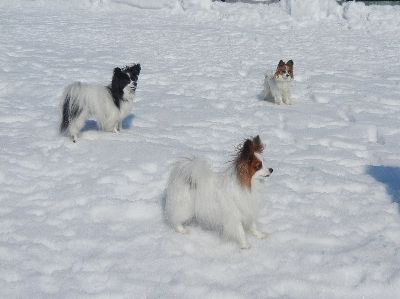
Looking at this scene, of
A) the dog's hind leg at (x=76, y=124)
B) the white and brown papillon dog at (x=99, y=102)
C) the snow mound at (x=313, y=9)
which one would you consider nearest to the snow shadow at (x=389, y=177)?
the white and brown papillon dog at (x=99, y=102)

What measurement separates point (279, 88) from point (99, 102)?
3698 millimetres

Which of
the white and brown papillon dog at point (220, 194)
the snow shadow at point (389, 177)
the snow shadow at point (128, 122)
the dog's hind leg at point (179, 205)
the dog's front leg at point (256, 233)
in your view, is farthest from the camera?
the snow shadow at point (128, 122)

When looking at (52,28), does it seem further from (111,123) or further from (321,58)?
(111,123)

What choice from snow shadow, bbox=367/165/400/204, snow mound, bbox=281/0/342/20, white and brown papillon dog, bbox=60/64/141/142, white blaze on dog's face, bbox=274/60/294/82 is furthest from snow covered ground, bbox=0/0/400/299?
snow mound, bbox=281/0/342/20

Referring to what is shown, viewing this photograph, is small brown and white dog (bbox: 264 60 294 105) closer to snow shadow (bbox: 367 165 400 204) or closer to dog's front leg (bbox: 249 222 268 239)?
snow shadow (bbox: 367 165 400 204)

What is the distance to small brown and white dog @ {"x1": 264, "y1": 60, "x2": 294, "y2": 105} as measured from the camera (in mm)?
8312

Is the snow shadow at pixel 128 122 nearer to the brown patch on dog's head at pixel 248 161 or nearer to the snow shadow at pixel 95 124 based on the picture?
the snow shadow at pixel 95 124

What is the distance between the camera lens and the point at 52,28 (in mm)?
16312

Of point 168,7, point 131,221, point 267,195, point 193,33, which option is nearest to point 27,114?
point 131,221

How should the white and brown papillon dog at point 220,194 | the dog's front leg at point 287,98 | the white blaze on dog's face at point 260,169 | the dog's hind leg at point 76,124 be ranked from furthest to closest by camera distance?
the dog's front leg at point 287,98 → the dog's hind leg at point 76,124 → the white and brown papillon dog at point 220,194 → the white blaze on dog's face at point 260,169

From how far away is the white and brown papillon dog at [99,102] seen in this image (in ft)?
19.9

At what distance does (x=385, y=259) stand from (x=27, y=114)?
609 centimetres

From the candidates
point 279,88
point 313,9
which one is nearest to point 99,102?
point 279,88

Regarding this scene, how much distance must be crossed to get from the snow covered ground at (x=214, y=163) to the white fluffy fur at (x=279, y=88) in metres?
0.27
